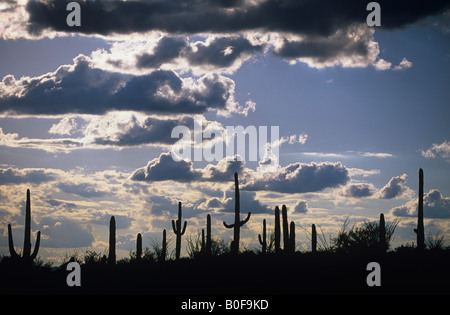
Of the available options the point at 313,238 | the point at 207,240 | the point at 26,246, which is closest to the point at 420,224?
the point at 313,238

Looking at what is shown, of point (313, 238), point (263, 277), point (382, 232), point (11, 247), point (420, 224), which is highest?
point (420, 224)

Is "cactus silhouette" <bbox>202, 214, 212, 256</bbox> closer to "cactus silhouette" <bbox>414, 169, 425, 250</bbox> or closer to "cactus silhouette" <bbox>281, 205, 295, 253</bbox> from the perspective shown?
"cactus silhouette" <bbox>281, 205, 295, 253</bbox>

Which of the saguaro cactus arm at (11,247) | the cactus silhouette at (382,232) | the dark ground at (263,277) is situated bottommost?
the dark ground at (263,277)

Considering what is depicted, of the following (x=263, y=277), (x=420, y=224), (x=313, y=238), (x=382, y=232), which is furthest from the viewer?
(x=313, y=238)

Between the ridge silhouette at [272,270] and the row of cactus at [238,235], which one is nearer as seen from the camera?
the ridge silhouette at [272,270]

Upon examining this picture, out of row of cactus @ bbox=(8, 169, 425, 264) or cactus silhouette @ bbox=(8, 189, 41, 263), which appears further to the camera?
cactus silhouette @ bbox=(8, 189, 41, 263)

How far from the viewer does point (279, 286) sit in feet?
74.9

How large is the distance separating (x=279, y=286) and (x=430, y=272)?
20.1 feet

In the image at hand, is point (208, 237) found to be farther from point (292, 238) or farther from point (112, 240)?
point (292, 238)

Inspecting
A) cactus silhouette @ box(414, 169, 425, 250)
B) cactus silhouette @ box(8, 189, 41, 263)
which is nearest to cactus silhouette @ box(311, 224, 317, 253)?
cactus silhouette @ box(414, 169, 425, 250)

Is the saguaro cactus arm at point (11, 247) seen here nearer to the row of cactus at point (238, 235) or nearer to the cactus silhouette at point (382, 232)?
the row of cactus at point (238, 235)

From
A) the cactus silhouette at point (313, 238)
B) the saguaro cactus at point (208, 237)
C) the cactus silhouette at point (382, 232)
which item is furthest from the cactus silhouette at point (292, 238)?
the saguaro cactus at point (208, 237)

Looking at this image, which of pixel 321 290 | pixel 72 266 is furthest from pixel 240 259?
pixel 72 266
